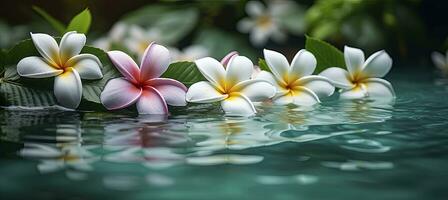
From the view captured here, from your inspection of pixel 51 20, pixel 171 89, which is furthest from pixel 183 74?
pixel 51 20

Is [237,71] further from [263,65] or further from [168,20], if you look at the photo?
[168,20]

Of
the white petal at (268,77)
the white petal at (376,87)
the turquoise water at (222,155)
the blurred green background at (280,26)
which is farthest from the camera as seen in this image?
the blurred green background at (280,26)

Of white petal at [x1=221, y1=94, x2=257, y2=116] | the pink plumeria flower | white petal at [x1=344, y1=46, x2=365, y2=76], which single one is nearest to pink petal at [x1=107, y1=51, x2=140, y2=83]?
the pink plumeria flower

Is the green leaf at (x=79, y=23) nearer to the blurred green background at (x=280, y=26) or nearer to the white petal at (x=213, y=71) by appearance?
the white petal at (x=213, y=71)

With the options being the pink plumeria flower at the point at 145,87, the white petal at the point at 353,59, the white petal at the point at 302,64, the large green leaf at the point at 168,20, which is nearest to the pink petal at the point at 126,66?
the pink plumeria flower at the point at 145,87

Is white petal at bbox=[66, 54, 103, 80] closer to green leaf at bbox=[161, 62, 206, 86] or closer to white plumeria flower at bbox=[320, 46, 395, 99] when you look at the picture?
green leaf at bbox=[161, 62, 206, 86]
